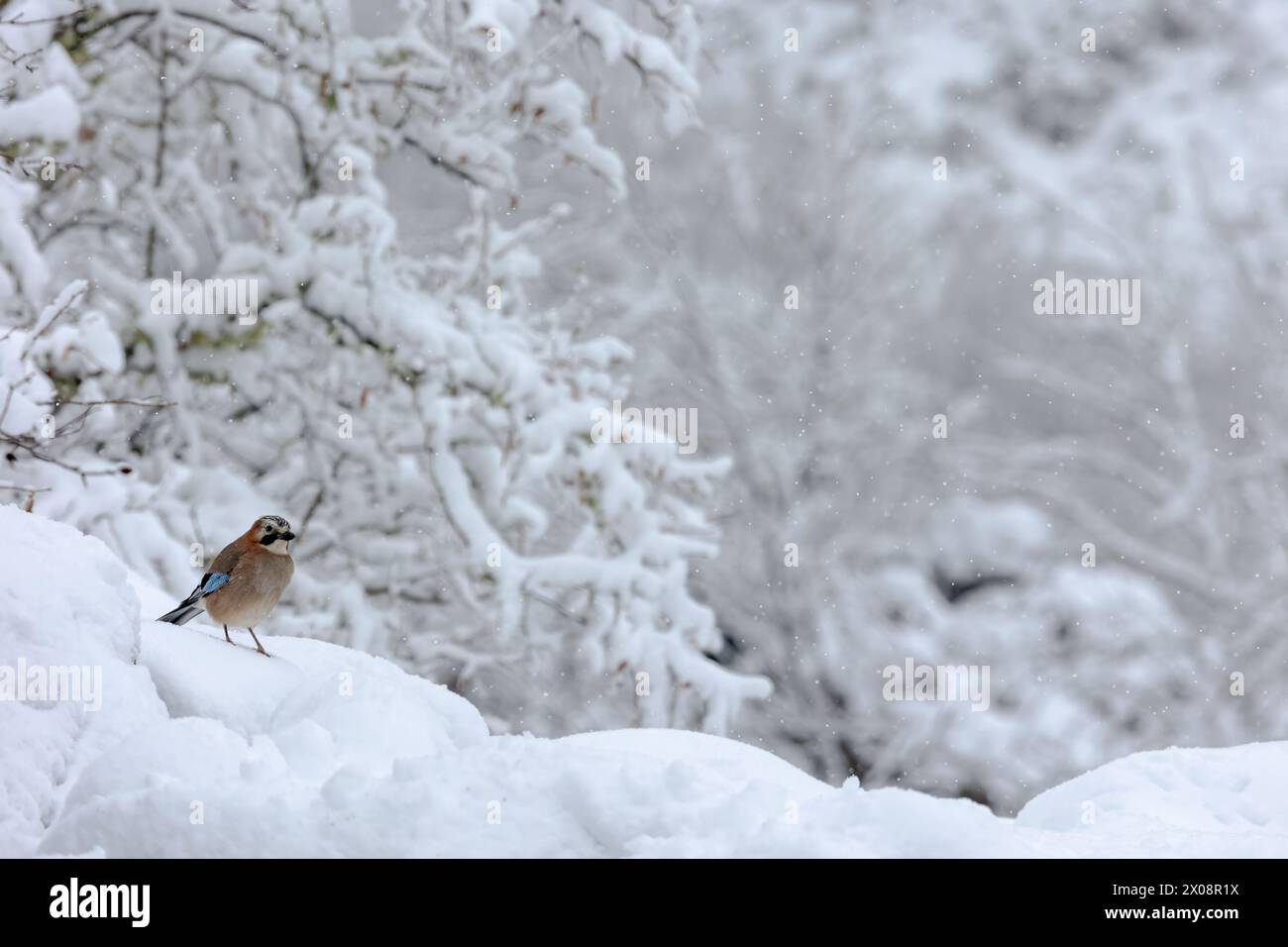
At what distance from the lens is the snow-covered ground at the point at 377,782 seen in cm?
260

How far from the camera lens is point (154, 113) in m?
7.43

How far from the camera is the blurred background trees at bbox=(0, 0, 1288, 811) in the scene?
6832mm

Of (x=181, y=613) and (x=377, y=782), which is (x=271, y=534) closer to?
(x=181, y=613)

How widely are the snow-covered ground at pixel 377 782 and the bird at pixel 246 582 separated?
1.00ft

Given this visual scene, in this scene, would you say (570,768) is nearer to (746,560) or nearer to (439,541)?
(439,541)

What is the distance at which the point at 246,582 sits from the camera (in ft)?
13.5

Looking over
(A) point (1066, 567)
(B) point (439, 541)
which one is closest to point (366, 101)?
(B) point (439, 541)

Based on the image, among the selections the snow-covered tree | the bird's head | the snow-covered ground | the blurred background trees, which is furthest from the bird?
the snow-covered tree

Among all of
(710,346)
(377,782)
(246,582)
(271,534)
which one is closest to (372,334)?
(271,534)

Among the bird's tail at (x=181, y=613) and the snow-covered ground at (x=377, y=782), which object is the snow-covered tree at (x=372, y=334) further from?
the snow-covered ground at (x=377, y=782)

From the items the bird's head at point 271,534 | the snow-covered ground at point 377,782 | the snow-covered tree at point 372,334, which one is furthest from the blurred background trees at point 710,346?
the snow-covered ground at point 377,782

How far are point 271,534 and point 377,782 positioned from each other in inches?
67.5

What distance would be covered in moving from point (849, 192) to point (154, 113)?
22.0ft
